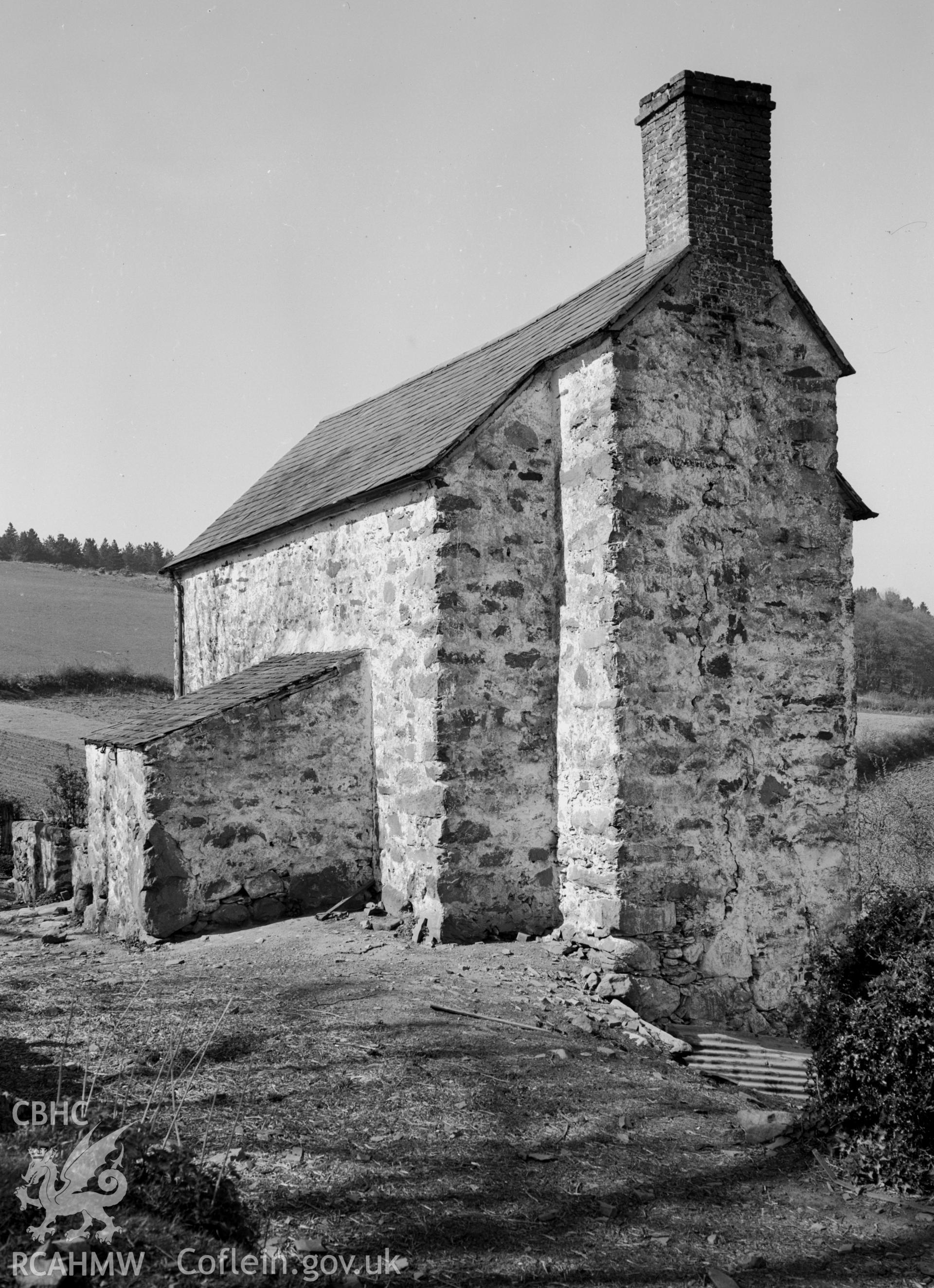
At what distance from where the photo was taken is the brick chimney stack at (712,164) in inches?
370

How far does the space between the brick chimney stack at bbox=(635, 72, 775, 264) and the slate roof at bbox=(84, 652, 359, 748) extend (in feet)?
17.3

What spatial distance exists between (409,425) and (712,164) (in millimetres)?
4341

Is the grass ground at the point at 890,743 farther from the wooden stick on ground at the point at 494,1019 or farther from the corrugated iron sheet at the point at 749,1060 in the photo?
the wooden stick on ground at the point at 494,1019

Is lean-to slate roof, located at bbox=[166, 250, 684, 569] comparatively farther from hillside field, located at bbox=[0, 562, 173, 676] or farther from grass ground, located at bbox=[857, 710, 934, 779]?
grass ground, located at bbox=[857, 710, 934, 779]

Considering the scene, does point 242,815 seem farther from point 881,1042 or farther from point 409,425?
point 881,1042

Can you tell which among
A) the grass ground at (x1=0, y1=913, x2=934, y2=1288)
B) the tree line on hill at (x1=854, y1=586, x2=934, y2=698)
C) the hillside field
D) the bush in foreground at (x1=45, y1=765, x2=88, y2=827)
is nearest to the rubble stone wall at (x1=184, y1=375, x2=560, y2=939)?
the grass ground at (x1=0, y1=913, x2=934, y2=1288)

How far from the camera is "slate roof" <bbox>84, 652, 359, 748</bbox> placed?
9.87 metres

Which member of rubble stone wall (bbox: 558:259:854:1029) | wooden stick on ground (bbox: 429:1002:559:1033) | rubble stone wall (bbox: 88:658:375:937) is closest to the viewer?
wooden stick on ground (bbox: 429:1002:559:1033)

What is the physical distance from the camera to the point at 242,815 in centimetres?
998

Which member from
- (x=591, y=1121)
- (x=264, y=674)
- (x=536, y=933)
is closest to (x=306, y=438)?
(x=264, y=674)

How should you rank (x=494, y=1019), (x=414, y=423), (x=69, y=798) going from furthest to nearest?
Answer: (x=69, y=798)
(x=414, y=423)
(x=494, y=1019)

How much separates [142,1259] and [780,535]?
26.4 ft

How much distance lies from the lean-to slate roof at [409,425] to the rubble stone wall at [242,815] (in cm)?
229

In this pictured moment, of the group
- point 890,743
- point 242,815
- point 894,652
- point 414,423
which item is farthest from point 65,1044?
point 894,652
